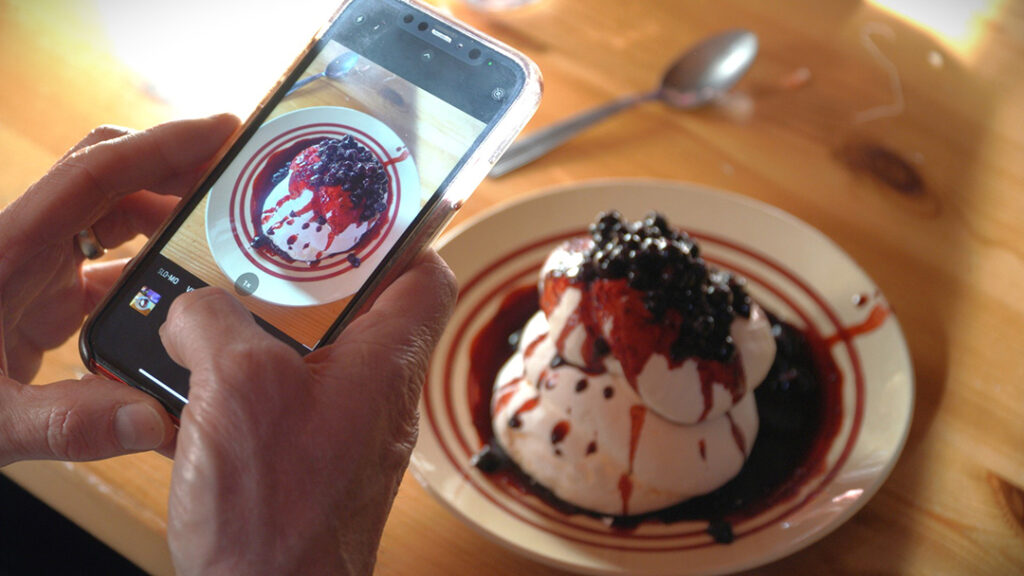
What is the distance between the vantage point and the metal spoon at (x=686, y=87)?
1.04m

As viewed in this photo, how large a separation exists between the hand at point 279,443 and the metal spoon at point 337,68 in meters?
0.21

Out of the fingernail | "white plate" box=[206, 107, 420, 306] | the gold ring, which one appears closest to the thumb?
the fingernail

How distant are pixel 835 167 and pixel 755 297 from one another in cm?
27

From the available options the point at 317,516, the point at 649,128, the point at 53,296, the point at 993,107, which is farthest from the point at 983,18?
the point at 53,296

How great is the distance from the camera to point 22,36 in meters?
1.18

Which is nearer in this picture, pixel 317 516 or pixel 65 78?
pixel 317 516

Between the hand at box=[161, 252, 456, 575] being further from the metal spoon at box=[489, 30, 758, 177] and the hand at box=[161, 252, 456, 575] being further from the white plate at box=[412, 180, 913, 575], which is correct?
the metal spoon at box=[489, 30, 758, 177]

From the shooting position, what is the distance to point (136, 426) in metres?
0.56

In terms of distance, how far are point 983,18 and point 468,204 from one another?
2.92 ft

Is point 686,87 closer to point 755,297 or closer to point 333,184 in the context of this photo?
point 755,297

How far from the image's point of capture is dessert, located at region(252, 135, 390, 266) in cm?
62

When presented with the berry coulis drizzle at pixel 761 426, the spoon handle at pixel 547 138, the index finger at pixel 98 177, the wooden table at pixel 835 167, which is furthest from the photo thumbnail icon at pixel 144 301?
the spoon handle at pixel 547 138

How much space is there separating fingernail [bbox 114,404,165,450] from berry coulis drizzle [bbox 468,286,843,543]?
1.03 feet

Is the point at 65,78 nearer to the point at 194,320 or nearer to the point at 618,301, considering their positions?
the point at 194,320
